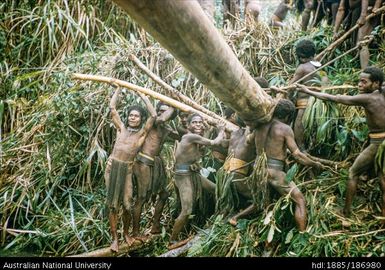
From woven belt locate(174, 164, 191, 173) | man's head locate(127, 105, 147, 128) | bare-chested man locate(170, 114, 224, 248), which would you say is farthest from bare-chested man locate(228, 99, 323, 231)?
man's head locate(127, 105, 147, 128)

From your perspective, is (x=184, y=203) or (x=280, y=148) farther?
(x=184, y=203)

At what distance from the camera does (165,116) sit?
14.3ft

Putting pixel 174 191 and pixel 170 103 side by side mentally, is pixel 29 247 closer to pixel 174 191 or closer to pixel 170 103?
pixel 174 191

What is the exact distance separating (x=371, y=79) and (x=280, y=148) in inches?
36.2

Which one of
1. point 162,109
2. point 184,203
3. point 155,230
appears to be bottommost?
point 155,230

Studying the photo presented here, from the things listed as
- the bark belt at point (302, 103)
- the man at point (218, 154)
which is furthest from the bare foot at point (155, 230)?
the bark belt at point (302, 103)

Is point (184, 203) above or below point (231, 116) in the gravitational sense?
below

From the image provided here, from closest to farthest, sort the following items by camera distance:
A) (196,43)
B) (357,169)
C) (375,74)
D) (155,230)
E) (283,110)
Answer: (196,43), (375,74), (357,169), (283,110), (155,230)

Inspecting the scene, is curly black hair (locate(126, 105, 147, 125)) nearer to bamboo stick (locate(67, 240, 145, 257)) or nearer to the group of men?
the group of men

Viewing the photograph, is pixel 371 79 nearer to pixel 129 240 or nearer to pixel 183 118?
pixel 183 118

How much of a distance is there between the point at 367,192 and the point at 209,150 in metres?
1.62

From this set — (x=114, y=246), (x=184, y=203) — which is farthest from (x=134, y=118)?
(x=114, y=246)

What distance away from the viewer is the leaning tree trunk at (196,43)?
7.13ft

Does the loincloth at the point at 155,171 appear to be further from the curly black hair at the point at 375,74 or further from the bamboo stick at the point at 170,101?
the curly black hair at the point at 375,74
